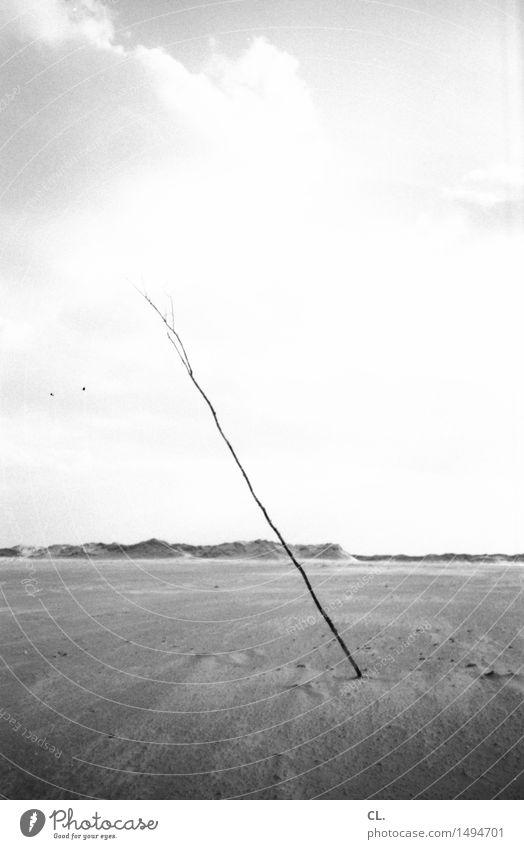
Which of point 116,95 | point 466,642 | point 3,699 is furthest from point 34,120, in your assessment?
point 466,642

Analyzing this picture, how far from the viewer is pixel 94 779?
3244mm

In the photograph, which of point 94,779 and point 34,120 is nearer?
point 94,779

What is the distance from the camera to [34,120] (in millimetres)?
6051

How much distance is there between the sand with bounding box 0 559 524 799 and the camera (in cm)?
319

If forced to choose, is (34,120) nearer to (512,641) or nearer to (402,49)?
(402,49)

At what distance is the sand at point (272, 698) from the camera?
3.19 metres

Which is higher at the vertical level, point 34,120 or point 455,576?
point 34,120

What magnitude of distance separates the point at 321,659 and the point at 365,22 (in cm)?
633

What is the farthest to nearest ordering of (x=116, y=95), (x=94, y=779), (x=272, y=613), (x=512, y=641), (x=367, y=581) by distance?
(x=367, y=581) → (x=116, y=95) → (x=272, y=613) → (x=512, y=641) → (x=94, y=779)

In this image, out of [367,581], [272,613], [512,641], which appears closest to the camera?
[512,641]

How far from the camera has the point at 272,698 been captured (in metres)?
3.88

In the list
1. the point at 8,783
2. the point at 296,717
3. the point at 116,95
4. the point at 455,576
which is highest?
the point at 116,95

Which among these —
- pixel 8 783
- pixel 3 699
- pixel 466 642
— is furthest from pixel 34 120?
pixel 466 642

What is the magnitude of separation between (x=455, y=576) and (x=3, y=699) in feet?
16.3
